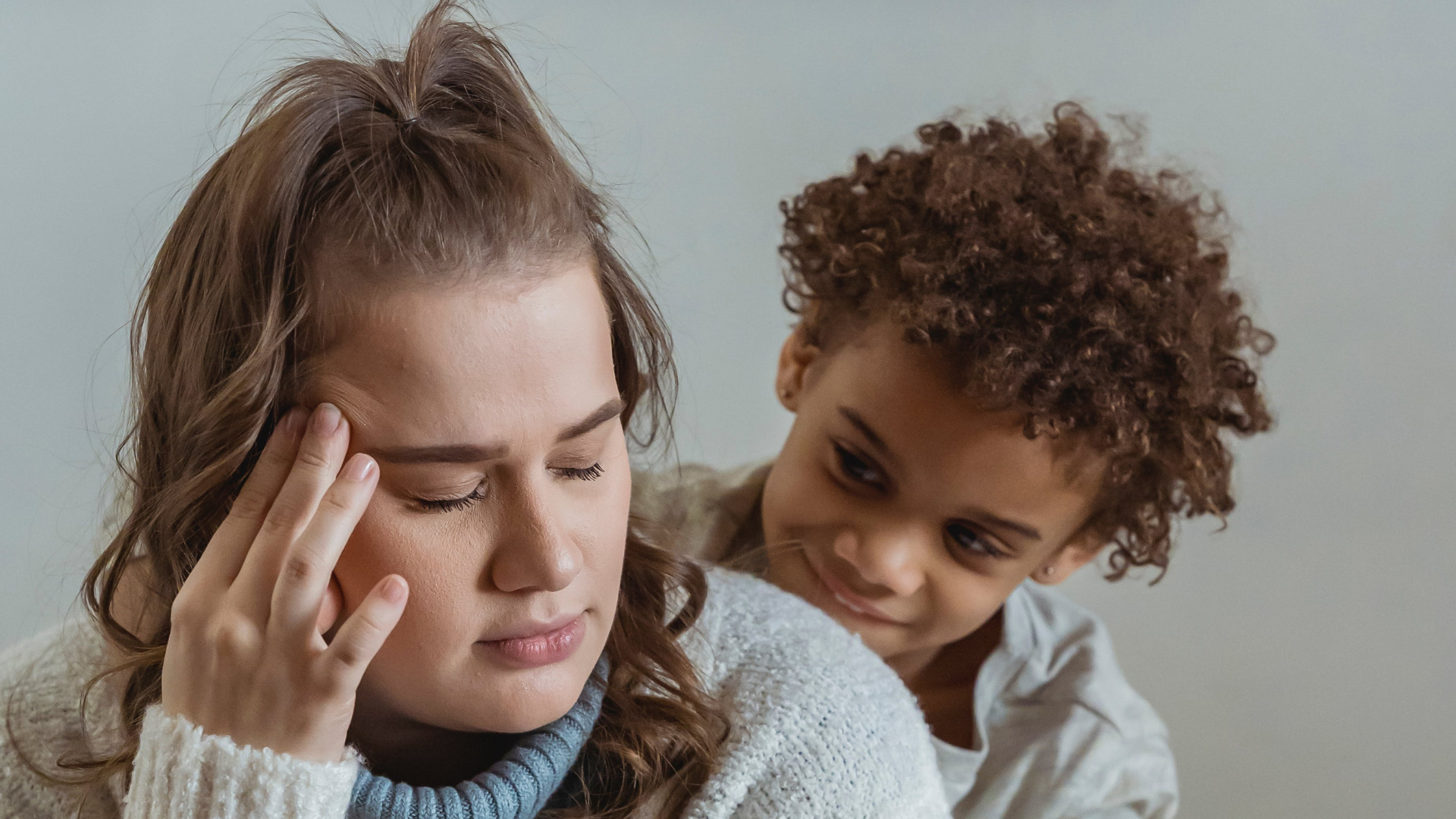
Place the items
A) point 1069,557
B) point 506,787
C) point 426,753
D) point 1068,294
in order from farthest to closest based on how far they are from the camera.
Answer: point 1069,557, point 1068,294, point 426,753, point 506,787

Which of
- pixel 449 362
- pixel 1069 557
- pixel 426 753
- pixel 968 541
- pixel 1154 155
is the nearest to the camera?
pixel 449 362

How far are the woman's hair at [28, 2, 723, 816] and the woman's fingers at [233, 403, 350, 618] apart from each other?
0.15 ft

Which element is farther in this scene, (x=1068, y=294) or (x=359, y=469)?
(x=1068, y=294)

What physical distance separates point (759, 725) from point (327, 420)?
43 centimetres

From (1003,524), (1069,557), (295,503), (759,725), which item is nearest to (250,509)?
(295,503)

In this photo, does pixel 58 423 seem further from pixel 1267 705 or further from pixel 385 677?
pixel 1267 705

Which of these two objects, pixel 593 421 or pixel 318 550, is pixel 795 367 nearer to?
pixel 593 421

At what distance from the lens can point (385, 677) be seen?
3.02ft

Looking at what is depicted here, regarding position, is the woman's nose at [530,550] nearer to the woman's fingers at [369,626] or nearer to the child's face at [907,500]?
the woman's fingers at [369,626]

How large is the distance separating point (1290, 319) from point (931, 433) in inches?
27.5

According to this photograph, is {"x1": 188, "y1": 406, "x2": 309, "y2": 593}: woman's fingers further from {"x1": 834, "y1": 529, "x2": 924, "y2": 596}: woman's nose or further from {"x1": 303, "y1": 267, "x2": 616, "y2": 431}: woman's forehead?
{"x1": 834, "y1": 529, "x2": 924, "y2": 596}: woman's nose

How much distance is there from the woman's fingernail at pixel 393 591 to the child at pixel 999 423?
51cm

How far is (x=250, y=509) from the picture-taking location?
2.93 ft

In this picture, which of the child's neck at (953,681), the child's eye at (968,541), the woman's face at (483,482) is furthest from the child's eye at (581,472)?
the child's neck at (953,681)
